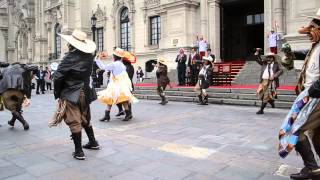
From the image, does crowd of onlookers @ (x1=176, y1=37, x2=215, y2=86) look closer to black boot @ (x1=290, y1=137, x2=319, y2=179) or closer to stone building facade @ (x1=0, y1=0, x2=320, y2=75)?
stone building facade @ (x1=0, y1=0, x2=320, y2=75)

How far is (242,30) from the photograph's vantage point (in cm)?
2250

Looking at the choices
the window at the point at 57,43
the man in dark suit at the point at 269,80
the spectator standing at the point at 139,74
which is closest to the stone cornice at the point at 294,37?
the man in dark suit at the point at 269,80

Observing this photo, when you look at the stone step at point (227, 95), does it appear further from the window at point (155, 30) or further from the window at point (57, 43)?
the window at point (57, 43)

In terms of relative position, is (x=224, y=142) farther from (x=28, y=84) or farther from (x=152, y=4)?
(x=152, y=4)

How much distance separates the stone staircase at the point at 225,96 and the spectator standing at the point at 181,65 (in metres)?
1.24

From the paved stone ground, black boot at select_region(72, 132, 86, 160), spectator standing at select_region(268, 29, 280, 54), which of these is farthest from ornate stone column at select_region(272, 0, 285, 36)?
black boot at select_region(72, 132, 86, 160)

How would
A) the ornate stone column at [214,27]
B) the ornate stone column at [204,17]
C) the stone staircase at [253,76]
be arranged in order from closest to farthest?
1. the stone staircase at [253,76]
2. the ornate stone column at [214,27]
3. the ornate stone column at [204,17]

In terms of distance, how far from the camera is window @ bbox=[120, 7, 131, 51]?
27.7 meters

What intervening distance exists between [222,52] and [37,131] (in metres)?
14.6

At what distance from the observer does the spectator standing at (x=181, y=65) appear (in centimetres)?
1628

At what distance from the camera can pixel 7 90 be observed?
27.2 feet

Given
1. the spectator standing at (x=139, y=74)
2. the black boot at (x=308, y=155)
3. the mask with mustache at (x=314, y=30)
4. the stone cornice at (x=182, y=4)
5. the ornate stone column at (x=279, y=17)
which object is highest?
the stone cornice at (x=182, y=4)

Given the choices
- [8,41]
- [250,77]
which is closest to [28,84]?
[250,77]

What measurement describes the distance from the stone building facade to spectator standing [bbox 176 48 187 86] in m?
3.84
